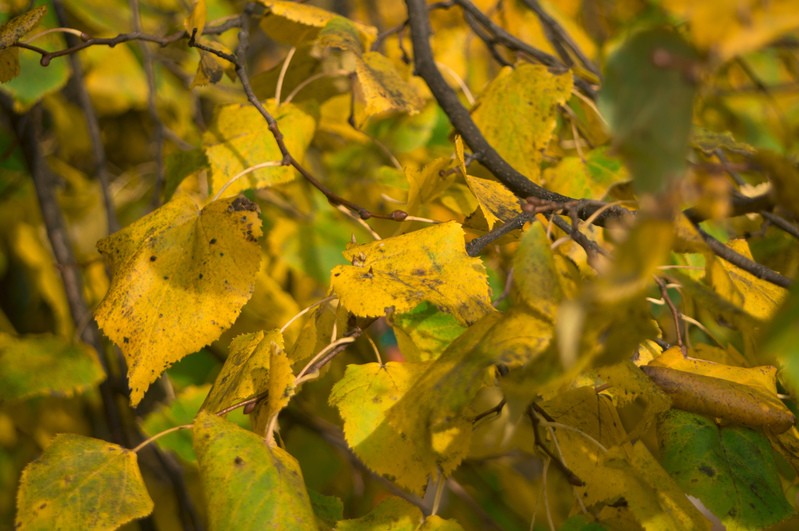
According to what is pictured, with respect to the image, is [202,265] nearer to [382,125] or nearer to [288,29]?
[288,29]

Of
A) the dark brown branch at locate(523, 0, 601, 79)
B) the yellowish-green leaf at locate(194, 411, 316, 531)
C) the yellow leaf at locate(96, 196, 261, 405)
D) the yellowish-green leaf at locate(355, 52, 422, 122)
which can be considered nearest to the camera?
the yellowish-green leaf at locate(194, 411, 316, 531)

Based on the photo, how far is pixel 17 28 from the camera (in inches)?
23.1

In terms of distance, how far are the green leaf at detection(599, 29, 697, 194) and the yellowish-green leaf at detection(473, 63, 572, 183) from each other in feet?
1.32

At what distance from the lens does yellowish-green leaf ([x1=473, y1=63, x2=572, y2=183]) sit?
72 cm

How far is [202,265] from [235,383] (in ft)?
0.32

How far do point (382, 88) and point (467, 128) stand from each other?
3.3 inches

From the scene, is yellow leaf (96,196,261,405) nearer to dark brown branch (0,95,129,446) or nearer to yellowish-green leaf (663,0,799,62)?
yellowish-green leaf (663,0,799,62)

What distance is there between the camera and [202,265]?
1.86ft

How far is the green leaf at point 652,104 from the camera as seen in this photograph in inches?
11.6

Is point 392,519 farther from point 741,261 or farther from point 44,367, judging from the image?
point 44,367

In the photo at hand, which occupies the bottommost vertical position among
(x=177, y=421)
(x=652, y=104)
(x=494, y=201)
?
(x=177, y=421)

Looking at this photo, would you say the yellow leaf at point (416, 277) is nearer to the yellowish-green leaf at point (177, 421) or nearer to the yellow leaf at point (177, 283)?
the yellow leaf at point (177, 283)

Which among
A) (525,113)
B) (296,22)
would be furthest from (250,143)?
(525,113)

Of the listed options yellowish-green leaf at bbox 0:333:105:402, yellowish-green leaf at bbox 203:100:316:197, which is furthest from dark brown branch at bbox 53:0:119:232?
yellowish-green leaf at bbox 203:100:316:197
